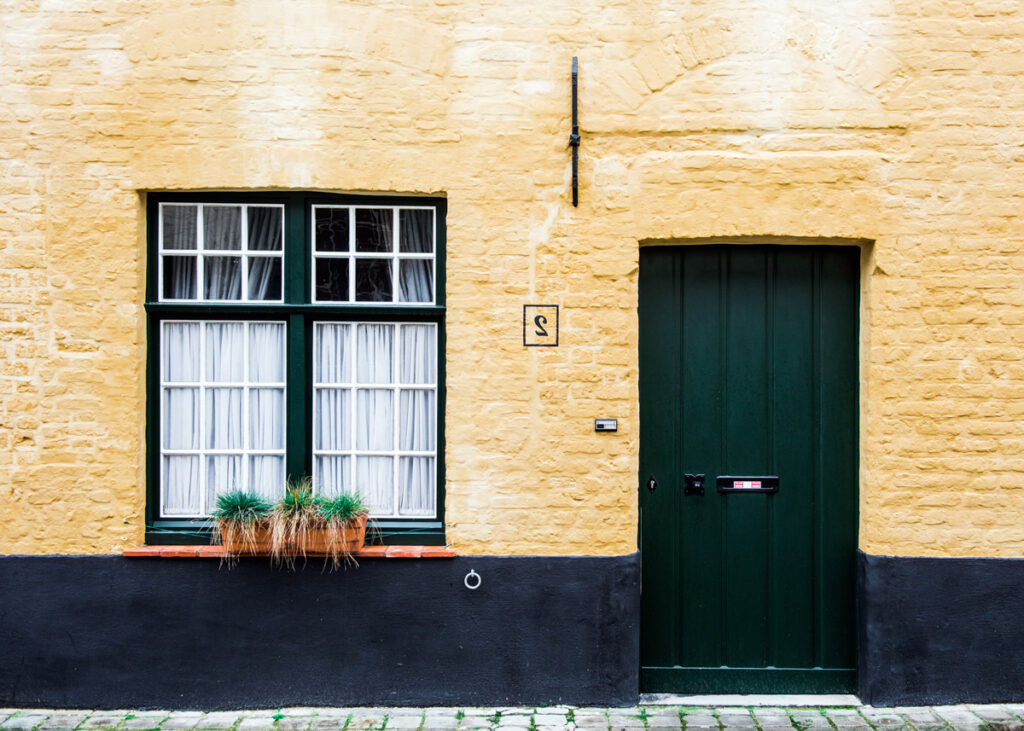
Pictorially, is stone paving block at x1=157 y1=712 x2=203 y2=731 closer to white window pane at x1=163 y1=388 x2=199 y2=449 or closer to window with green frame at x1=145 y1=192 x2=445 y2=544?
window with green frame at x1=145 y1=192 x2=445 y2=544

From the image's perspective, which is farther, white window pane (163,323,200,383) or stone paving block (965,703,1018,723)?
white window pane (163,323,200,383)

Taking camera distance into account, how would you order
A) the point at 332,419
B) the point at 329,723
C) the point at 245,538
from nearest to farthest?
the point at 329,723, the point at 245,538, the point at 332,419

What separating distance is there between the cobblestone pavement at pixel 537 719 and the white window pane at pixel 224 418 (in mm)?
1518

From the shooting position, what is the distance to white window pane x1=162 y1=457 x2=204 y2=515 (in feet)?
16.5

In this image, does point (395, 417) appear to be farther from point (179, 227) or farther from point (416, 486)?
point (179, 227)

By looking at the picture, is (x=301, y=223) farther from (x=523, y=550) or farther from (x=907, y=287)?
(x=907, y=287)

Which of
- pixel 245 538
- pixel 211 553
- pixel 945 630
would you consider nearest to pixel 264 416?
pixel 245 538

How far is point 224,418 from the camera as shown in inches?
199

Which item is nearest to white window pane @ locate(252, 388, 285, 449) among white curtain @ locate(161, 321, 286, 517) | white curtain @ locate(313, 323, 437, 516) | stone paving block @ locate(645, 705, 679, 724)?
white curtain @ locate(161, 321, 286, 517)

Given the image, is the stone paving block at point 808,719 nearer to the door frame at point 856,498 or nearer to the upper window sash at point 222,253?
the door frame at point 856,498

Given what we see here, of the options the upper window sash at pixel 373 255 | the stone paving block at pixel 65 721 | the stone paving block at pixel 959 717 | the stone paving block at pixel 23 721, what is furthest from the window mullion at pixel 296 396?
the stone paving block at pixel 959 717

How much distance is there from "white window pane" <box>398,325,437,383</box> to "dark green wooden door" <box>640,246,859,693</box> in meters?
1.23

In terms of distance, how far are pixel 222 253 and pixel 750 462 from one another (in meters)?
3.32

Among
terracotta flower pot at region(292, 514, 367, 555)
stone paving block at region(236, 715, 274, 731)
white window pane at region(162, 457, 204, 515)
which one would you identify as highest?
white window pane at region(162, 457, 204, 515)
